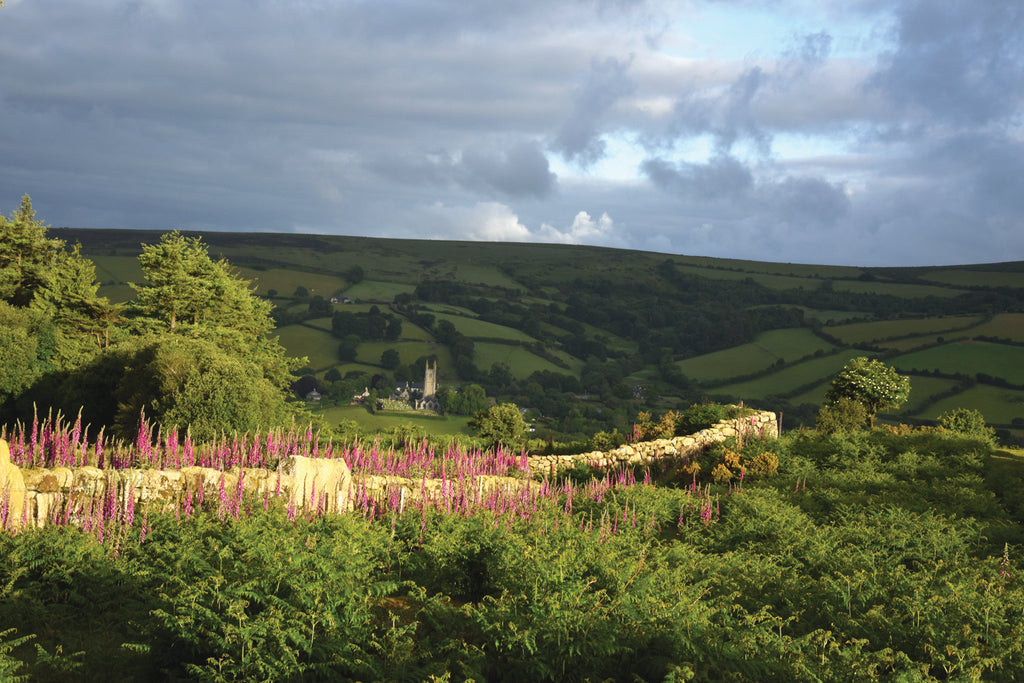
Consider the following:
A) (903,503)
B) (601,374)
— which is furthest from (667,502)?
(601,374)

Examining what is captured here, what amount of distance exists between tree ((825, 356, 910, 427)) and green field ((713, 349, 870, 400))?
55262 millimetres

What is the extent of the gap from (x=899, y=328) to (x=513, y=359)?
51.6m

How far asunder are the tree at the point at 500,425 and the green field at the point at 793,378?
6170 cm

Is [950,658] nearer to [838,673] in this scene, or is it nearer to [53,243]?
[838,673]

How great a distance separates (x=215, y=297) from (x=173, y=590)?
30462 mm

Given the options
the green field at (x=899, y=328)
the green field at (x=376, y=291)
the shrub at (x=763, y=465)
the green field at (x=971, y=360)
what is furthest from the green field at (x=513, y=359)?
the shrub at (x=763, y=465)

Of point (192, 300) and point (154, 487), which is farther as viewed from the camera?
point (192, 300)

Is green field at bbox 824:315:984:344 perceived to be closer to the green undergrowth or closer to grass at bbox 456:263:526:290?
grass at bbox 456:263:526:290

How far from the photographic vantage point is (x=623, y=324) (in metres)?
139

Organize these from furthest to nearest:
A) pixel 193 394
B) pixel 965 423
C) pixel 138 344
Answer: pixel 138 344
pixel 965 423
pixel 193 394

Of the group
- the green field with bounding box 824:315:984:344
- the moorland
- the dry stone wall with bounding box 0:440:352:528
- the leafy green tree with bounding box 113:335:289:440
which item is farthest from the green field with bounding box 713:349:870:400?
the dry stone wall with bounding box 0:440:352:528

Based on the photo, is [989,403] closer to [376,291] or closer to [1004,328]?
[1004,328]

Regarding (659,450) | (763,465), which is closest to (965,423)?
(763,465)

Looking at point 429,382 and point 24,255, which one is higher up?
point 24,255
